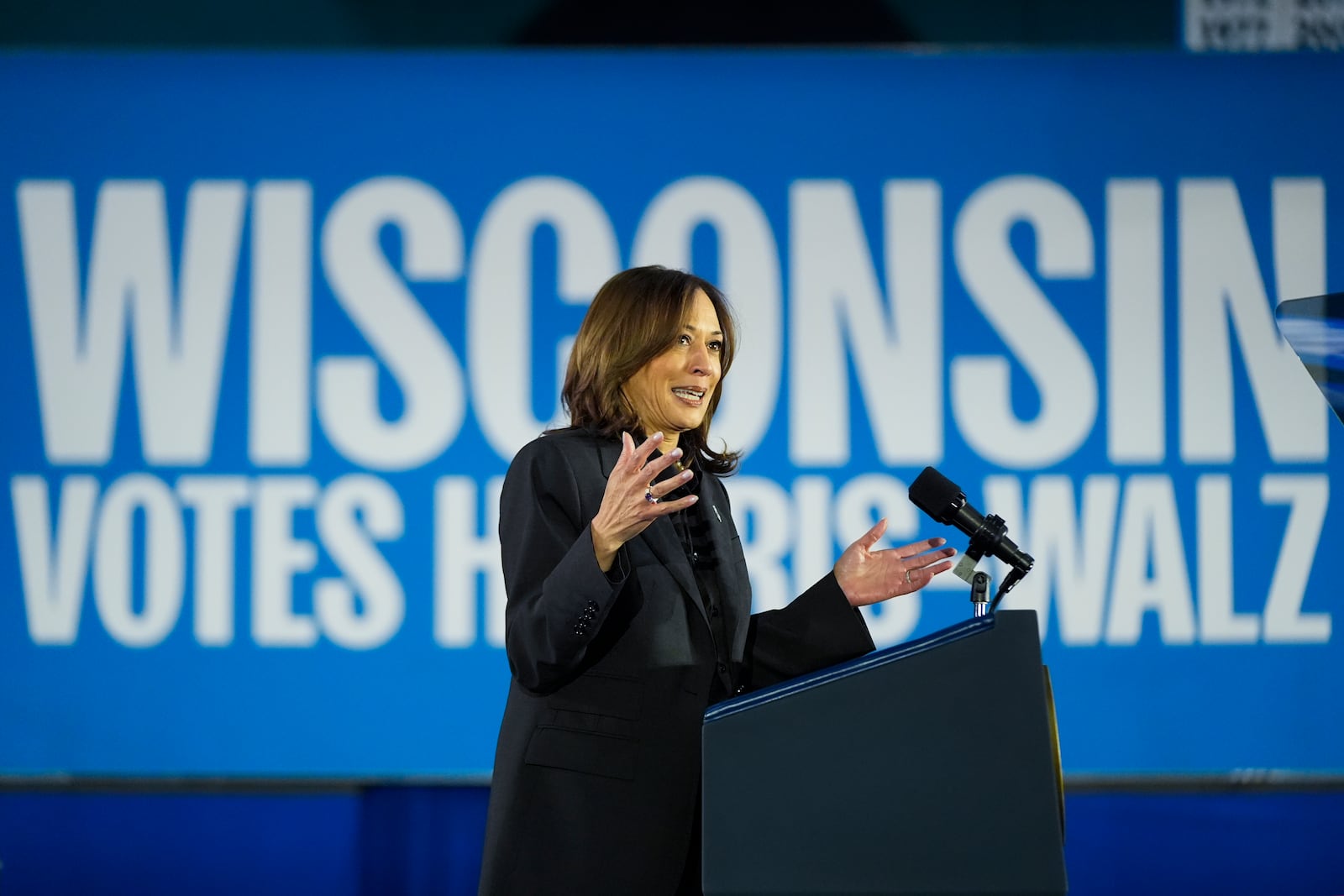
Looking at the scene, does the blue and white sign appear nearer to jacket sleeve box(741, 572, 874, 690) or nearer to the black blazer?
jacket sleeve box(741, 572, 874, 690)

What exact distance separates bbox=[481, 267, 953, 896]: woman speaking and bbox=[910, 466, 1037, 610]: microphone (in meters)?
0.14

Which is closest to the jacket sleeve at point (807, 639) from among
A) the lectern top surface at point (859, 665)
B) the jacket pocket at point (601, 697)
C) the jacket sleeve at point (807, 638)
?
the jacket sleeve at point (807, 638)

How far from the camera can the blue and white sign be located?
3.08m

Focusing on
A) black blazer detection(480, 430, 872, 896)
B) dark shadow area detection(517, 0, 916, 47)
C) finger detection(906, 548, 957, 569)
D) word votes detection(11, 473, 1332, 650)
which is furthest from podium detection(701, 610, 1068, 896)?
dark shadow area detection(517, 0, 916, 47)

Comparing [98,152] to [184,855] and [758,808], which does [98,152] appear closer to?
[184,855]

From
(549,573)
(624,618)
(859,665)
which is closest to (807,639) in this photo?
(624,618)

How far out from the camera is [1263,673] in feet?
9.91

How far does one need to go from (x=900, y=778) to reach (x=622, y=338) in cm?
80

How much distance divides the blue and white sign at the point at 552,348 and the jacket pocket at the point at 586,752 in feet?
5.09

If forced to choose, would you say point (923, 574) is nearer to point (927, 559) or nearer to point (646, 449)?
point (927, 559)

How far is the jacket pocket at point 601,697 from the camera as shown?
1586 millimetres

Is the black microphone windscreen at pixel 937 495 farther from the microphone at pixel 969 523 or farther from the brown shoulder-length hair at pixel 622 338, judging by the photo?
the brown shoulder-length hair at pixel 622 338

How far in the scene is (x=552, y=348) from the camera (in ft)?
10.3

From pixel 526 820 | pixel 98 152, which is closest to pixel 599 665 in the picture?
pixel 526 820
